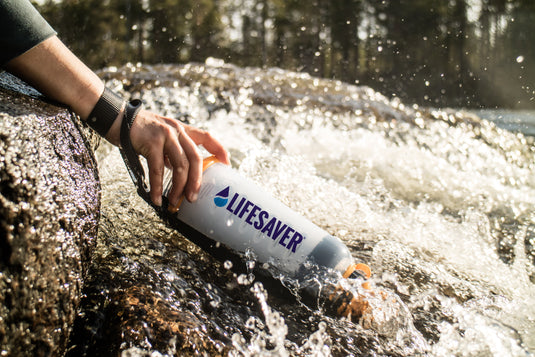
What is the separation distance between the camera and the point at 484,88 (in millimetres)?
25109

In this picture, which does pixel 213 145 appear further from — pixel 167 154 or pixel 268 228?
pixel 268 228

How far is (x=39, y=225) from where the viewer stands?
1.09m

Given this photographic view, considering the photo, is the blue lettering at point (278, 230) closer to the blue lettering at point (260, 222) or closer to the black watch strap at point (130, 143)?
the blue lettering at point (260, 222)

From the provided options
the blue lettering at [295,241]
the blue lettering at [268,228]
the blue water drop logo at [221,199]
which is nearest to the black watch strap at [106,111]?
the blue water drop logo at [221,199]

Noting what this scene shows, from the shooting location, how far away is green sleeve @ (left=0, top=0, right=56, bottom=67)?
1.30 meters

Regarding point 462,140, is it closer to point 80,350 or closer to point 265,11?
point 80,350

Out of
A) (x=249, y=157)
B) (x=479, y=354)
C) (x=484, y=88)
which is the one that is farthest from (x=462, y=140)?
(x=484, y=88)

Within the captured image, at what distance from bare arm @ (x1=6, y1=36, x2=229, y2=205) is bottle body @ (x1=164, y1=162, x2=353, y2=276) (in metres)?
0.09

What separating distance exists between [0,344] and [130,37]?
3092 centimetres

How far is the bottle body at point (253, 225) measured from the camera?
5.08 feet

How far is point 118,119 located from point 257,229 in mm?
711

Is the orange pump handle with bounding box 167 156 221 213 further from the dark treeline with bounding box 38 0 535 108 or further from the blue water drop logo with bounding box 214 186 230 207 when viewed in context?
the dark treeline with bounding box 38 0 535 108

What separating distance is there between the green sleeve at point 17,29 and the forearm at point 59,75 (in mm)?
22

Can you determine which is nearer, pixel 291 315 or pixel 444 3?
pixel 291 315
